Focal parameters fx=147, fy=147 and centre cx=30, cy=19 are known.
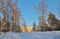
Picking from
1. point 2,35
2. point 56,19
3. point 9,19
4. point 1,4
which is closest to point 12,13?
point 9,19

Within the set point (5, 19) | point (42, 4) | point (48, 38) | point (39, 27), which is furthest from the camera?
point (39, 27)

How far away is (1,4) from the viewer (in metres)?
10.7

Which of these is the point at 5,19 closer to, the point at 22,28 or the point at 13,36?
the point at 22,28

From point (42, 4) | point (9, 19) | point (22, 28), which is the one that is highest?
point (42, 4)

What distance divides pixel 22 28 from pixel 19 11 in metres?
4.12

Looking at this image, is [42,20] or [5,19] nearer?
[5,19]

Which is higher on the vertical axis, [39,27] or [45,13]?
[45,13]

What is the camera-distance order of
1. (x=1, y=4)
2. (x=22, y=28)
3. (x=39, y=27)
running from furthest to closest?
(x=22, y=28) < (x=39, y=27) < (x=1, y=4)

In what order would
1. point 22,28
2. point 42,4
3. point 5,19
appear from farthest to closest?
point 22,28
point 42,4
point 5,19

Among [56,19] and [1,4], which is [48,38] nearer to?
[1,4]

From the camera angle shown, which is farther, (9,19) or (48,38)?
(9,19)

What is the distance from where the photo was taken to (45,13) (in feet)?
68.5

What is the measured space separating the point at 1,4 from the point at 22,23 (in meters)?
12.8

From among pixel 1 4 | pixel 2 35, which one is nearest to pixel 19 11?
pixel 1 4
